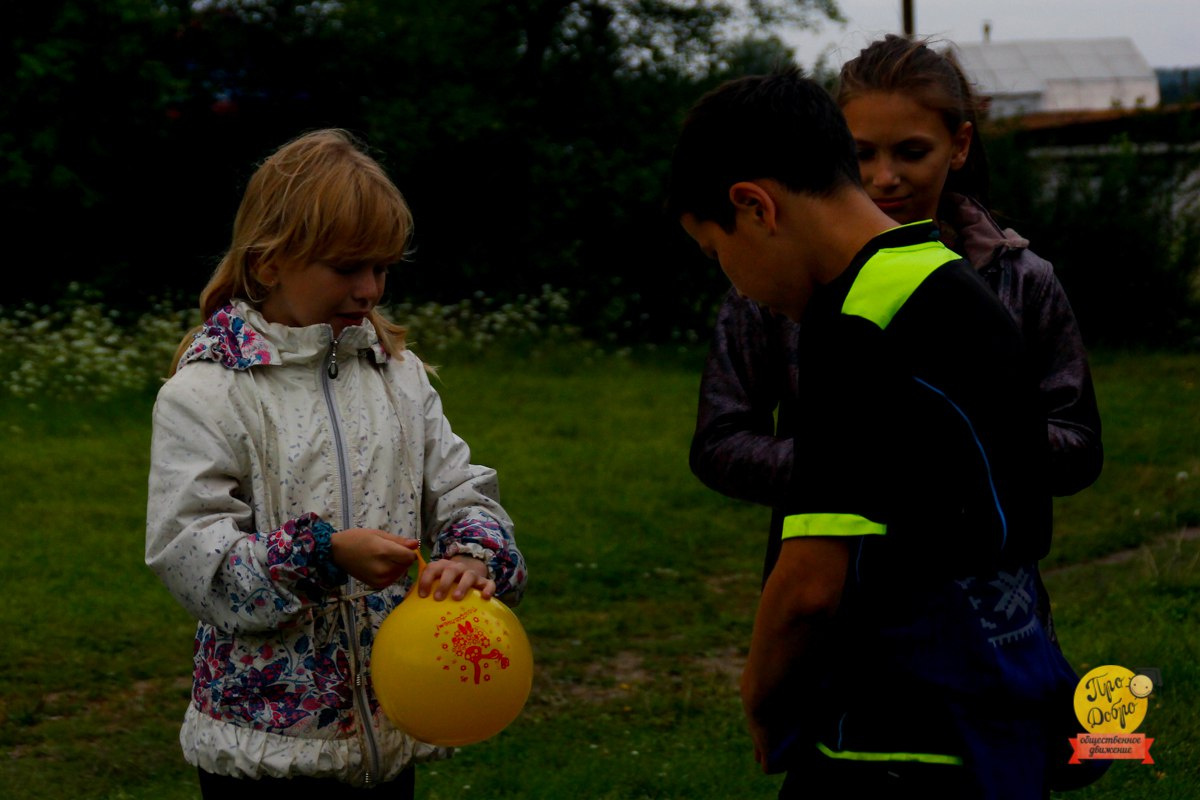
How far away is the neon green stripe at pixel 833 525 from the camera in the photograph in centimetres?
183

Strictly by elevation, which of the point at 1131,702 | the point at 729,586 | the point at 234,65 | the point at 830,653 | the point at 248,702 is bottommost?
the point at 729,586

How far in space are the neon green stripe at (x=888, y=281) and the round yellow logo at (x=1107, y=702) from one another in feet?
2.13

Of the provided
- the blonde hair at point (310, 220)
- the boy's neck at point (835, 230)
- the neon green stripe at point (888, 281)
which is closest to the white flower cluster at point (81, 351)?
the blonde hair at point (310, 220)

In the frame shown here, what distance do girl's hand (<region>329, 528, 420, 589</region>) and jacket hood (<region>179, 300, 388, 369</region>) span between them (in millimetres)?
396

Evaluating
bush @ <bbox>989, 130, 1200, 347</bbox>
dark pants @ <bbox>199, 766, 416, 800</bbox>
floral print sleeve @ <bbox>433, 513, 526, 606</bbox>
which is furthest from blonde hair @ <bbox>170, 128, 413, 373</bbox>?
bush @ <bbox>989, 130, 1200, 347</bbox>

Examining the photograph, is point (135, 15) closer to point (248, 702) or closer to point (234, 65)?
point (234, 65)

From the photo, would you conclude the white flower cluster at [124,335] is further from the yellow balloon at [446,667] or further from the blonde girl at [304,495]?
the yellow balloon at [446,667]

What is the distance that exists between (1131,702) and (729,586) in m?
4.46

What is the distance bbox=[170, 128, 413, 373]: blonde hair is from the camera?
2709mm

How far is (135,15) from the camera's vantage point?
14.9 m

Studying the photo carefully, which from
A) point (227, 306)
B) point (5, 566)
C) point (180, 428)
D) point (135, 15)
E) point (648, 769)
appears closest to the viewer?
point (180, 428)

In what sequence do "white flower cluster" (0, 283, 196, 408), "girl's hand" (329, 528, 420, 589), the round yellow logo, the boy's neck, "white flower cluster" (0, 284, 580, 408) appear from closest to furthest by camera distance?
the boy's neck < the round yellow logo < "girl's hand" (329, 528, 420, 589) < "white flower cluster" (0, 283, 196, 408) < "white flower cluster" (0, 284, 580, 408)

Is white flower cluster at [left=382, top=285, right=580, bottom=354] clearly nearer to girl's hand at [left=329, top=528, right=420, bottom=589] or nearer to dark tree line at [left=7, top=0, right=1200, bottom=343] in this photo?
dark tree line at [left=7, top=0, right=1200, bottom=343]

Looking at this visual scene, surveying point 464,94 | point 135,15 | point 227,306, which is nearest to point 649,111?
point 464,94
